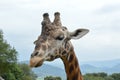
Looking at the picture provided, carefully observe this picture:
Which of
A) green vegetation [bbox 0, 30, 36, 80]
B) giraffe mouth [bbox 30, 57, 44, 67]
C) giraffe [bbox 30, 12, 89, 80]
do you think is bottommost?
giraffe mouth [bbox 30, 57, 44, 67]

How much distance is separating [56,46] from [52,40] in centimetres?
12

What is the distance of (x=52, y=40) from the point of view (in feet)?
21.7

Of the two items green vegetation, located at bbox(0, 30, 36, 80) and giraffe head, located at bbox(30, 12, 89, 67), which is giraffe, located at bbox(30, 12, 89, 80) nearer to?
giraffe head, located at bbox(30, 12, 89, 67)

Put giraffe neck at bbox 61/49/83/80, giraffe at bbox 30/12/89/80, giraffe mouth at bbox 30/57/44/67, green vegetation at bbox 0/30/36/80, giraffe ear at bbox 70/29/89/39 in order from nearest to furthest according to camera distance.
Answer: giraffe mouth at bbox 30/57/44/67, giraffe at bbox 30/12/89/80, giraffe ear at bbox 70/29/89/39, giraffe neck at bbox 61/49/83/80, green vegetation at bbox 0/30/36/80

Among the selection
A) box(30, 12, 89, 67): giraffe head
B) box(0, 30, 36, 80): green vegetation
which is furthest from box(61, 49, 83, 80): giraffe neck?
box(0, 30, 36, 80): green vegetation

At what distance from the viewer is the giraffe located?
6.25 meters

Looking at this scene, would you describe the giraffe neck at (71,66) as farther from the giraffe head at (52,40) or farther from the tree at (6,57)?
the tree at (6,57)

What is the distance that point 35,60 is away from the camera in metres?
6.03

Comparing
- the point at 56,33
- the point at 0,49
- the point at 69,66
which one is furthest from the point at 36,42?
the point at 0,49

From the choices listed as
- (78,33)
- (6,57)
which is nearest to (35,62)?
(78,33)

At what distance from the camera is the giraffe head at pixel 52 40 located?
20.5 ft

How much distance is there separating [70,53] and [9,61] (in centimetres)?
7101

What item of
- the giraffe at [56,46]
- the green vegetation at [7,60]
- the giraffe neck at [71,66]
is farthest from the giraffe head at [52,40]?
the green vegetation at [7,60]

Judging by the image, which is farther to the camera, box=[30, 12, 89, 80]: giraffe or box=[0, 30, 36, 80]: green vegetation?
box=[0, 30, 36, 80]: green vegetation
